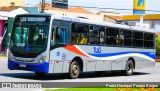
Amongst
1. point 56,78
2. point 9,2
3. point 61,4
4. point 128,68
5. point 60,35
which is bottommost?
point 56,78

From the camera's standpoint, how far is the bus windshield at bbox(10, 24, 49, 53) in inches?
664

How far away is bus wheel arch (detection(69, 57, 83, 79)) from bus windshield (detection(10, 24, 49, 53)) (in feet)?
6.47

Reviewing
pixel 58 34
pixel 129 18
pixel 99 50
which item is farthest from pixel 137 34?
pixel 129 18

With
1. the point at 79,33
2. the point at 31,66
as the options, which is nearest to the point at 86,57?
the point at 79,33

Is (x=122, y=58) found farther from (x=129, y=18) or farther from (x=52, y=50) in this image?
(x=129, y=18)

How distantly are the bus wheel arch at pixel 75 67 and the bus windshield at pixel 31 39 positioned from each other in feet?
6.47

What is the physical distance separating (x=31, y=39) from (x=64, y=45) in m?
1.49

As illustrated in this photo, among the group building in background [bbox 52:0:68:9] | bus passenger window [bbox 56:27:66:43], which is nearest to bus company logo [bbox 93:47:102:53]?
bus passenger window [bbox 56:27:66:43]

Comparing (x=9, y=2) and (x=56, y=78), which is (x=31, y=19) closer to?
(x=56, y=78)

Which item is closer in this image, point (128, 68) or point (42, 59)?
point (42, 59)

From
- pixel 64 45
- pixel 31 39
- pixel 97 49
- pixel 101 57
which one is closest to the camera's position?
pixel 31 39

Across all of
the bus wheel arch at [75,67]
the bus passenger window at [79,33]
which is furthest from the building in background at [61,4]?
the bus wheel arch at [75,67]

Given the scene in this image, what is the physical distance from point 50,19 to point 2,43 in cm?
3013

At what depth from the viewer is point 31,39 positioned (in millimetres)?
17031
